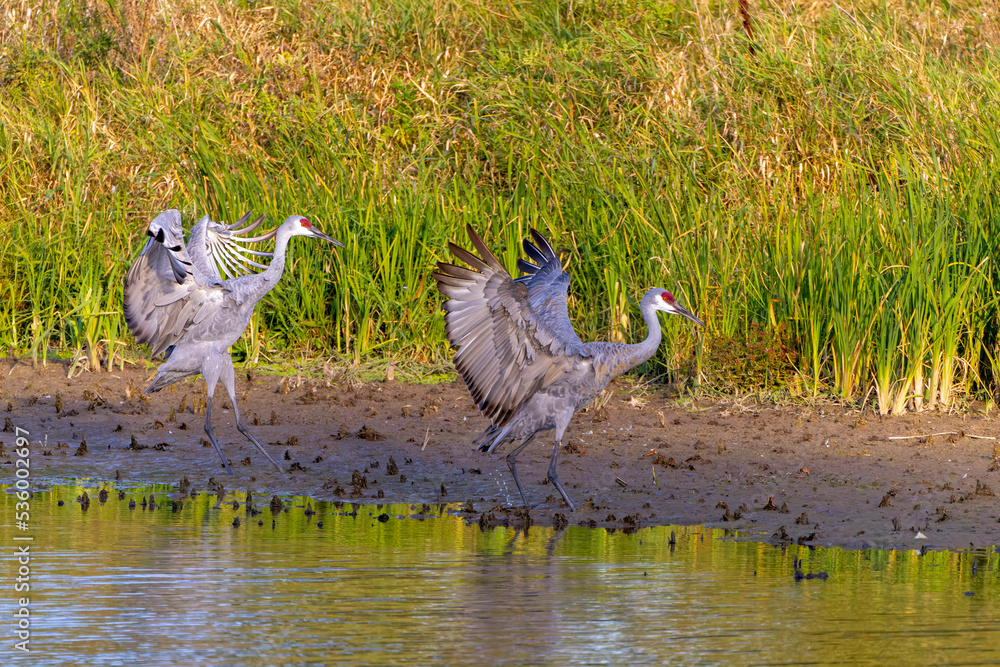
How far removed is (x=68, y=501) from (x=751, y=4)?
360 inches

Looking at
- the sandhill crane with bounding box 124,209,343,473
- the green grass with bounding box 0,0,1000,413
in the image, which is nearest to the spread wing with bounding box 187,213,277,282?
the sandhill crane with bounding box 124,209,343,473

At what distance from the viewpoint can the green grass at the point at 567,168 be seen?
8.24m

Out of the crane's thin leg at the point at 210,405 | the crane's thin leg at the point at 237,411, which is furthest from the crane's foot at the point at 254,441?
the crane's thin leg at the point at 210,405

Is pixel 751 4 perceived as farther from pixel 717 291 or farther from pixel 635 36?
pixel 717 291

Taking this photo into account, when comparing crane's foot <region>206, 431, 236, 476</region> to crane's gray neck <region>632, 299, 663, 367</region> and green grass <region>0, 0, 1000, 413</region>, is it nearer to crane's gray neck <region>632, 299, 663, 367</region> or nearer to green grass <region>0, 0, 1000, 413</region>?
green grass <region>0, 0, 1000, 413</region>

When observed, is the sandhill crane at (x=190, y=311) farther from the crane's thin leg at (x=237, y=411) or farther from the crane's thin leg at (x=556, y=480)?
the crane's thin leg at (x=556, y=480)

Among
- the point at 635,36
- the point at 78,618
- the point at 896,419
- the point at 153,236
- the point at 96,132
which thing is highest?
the point at 635,36

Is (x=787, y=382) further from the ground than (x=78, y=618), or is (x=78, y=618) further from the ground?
(x=787, y=382)

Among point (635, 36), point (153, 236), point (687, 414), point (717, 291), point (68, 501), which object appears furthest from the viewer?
point (635, 36)

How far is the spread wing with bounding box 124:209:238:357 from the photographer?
7.65 meters

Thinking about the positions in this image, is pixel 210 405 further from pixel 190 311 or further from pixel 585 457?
pixel 585 457

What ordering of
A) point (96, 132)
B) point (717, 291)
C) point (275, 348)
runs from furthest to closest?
point (96, 132)
point (275, 348)
point (717, 291)

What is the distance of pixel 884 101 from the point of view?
10.8 meters

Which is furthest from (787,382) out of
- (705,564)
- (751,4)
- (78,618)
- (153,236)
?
(751,4)
